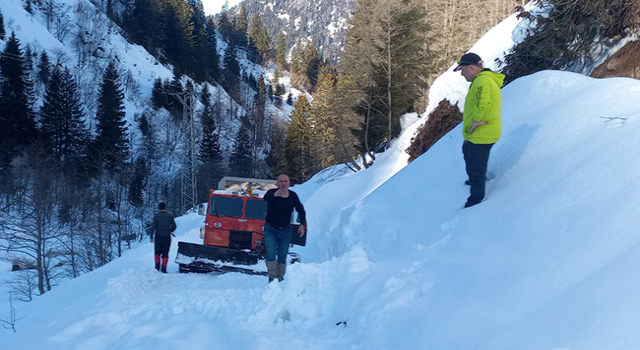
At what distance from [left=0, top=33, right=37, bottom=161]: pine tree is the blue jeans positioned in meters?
49.4

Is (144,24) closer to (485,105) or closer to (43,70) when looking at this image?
(43,70)

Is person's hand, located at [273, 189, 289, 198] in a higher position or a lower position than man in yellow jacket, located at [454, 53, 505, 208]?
lower

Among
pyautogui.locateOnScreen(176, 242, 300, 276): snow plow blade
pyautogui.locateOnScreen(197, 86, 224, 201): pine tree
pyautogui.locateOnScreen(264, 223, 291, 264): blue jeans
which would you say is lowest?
pyautogui.locateOnScreen(197, 86, 224, 201): pine tree

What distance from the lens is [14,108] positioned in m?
48.5

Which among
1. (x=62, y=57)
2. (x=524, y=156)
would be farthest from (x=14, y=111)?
(x=524, y=156)

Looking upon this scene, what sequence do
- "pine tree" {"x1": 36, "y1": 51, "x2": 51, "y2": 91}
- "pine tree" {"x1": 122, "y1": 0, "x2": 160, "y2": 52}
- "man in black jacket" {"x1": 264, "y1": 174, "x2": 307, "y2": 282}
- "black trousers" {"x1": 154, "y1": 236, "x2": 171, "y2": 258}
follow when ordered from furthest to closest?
"pine tree" {"x1": 122, "y1": 0, "x2": 160, "y2": 52} < "pine tree" {"x1": 36, "y1": 51, "x2": 51, "y2": 91} < "black trousers" {"x1": 154, "y1": 236, "x2": 171, "y2": 258} < "man in black jacket" {"x1": 264, "y1": 174, "x2": 307, "y2": 282}

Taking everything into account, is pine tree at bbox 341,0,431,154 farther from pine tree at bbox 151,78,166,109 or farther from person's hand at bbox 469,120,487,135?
pine tree at bbox 151,78,166,109

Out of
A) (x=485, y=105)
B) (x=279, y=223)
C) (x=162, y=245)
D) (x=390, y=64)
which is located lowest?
(x=162, y=245)

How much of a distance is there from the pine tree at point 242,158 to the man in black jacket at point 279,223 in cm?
5301

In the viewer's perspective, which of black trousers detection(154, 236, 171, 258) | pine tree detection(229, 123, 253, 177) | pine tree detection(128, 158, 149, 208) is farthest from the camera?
pine tree detection(229, 123, 253, 177)

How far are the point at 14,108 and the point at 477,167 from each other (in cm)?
5513

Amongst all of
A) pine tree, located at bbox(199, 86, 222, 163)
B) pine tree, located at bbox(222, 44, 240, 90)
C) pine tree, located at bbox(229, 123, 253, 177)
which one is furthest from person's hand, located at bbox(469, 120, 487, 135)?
pine tree, located at bbox(222, 44, 240, 90)

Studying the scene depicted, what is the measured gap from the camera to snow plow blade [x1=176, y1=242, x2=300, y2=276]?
962cm

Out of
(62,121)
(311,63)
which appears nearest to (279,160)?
(62,121)
